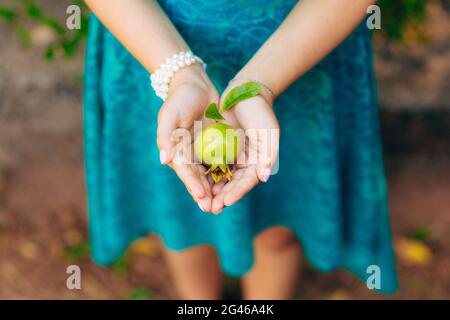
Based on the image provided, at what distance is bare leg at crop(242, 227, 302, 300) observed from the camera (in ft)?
5.94

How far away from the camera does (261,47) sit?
128 cm

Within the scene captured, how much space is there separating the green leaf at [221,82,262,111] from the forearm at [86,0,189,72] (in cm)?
18

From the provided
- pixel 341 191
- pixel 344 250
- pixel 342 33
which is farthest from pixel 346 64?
pixel 344 250

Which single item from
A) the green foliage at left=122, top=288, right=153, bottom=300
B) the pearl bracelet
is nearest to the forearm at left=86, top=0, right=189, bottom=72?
the pearl bracelet

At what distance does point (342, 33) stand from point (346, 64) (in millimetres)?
200

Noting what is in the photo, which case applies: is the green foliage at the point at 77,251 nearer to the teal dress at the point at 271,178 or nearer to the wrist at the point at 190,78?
the teal dress at the point at 271,178

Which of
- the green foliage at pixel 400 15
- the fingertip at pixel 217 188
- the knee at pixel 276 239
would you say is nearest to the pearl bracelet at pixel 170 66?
the fingertip at pixel 217 188

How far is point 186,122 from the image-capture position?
1208 millimetres

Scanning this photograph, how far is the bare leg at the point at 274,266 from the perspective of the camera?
1.81 m

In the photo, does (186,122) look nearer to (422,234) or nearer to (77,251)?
(77,251)

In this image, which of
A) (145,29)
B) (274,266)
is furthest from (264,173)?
(274,266)

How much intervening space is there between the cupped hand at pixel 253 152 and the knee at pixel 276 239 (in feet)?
1.93

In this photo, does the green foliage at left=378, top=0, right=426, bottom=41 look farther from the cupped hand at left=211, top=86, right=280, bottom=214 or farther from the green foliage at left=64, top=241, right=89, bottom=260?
the green foliage at left=64, top=241, right=89, bottom=260

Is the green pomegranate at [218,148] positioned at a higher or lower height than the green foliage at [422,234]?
lower
